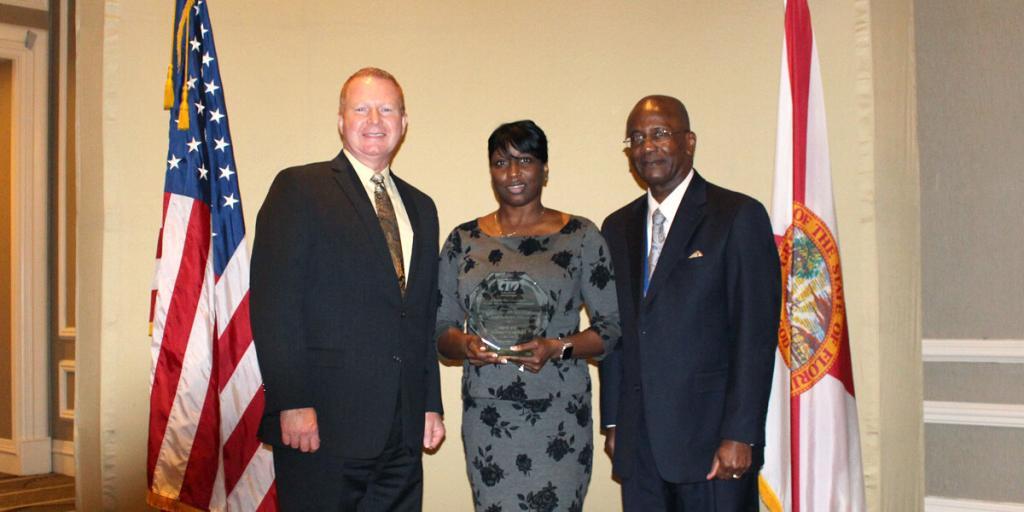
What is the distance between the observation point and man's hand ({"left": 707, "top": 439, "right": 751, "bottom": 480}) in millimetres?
2650

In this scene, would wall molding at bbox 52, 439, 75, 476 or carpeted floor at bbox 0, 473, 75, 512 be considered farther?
wall molding at bbox 52, 439, 75, 476

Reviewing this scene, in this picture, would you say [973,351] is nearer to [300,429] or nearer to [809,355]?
[809,355]

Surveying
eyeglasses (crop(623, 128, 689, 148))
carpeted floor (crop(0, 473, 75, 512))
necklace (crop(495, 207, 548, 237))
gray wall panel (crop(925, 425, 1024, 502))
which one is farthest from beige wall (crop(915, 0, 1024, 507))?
carpeted floor (crop(0, 473, 75, 512))

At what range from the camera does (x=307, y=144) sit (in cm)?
437

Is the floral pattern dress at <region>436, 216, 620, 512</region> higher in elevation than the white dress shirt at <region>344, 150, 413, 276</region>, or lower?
lower

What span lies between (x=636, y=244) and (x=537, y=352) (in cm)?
51

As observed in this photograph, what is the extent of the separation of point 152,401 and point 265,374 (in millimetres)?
1310

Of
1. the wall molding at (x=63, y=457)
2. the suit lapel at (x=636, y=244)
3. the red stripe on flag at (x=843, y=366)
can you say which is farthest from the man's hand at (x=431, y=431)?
the wall molding at (x=63, y=457)

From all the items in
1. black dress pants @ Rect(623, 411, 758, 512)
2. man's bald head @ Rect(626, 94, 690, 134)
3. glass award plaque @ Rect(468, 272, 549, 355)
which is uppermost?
man's bald head @ Rect(626, 94, 690, 134)

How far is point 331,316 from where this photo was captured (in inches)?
103

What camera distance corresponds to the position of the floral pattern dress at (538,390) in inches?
115

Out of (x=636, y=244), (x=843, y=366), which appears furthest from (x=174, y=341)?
(x=843, y=366)

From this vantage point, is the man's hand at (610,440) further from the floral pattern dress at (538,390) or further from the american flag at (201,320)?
the american flag at (201,320)

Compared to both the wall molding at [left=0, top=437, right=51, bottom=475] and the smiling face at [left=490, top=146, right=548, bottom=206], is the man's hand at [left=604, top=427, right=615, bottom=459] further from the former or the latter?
the wall molding at [left=0, top=437, right=51, bottom=475]
